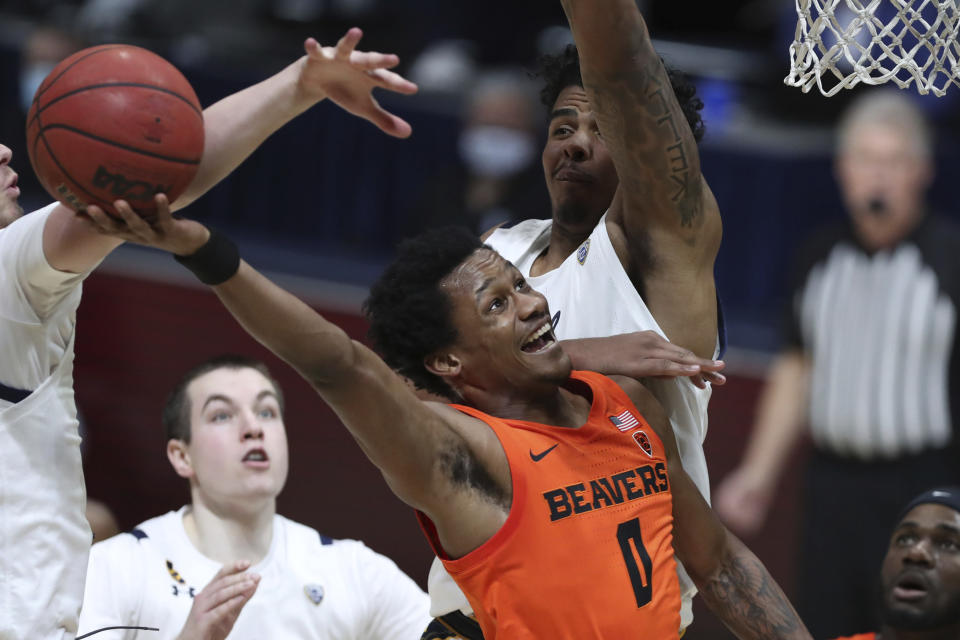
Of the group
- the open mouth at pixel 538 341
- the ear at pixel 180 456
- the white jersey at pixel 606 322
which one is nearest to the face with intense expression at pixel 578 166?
the white jersey at pixel 606 322

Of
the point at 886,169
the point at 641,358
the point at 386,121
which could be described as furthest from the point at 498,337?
the point at 886,169

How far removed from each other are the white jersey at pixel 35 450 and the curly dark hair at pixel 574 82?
1.59 metres

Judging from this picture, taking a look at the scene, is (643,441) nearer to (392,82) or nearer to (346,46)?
(392,82)

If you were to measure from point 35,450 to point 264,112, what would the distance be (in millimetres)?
955

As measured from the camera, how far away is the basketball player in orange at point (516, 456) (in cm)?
313

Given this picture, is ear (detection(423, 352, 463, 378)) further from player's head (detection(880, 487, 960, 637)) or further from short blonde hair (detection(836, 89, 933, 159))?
short blonde hair (detection(836, 89, 933, 159))

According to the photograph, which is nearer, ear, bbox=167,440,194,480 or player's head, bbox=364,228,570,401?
player's head, bbox=364,228,570,401

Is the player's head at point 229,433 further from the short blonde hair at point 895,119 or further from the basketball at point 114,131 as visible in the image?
the short blonde hair at point 895,119

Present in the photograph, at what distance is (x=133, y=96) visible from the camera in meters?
2.94

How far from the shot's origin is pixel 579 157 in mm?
4016

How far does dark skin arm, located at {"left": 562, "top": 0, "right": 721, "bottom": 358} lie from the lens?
3.48 metres

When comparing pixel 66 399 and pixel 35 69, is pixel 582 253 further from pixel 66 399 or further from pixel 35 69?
pixel 35 69

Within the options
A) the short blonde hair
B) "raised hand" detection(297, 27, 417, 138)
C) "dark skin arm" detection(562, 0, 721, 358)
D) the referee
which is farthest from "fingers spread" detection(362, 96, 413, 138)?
the short blonde hair

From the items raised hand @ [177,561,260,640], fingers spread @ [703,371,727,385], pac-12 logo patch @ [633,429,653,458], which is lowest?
raised hand @ [177,561,260,640]
